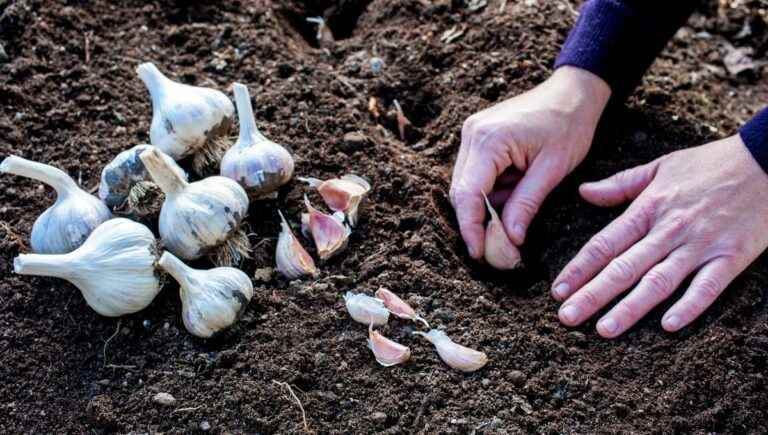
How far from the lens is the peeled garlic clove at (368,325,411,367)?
5.82ft

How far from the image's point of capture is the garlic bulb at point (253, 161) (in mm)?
1962

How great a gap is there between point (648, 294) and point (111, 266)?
1.22 metres

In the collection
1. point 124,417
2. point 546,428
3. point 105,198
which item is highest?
point 105,198

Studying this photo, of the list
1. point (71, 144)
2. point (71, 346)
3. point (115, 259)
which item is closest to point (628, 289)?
point (115, 259)

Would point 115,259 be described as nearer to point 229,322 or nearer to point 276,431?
point 229,322

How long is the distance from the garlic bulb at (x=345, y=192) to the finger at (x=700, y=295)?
0.79 m

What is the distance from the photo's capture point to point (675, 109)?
7.87ft

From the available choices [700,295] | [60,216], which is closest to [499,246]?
[700,295]

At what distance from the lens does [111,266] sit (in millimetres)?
1745

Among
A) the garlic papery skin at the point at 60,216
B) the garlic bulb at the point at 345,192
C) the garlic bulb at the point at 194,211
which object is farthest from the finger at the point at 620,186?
the garlic papery skin at the point at 60,216

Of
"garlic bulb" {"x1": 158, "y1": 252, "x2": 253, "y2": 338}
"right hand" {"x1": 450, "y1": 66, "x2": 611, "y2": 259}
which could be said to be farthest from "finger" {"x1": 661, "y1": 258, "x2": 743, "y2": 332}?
"garlic bulb" {"x1": 158, "y1": 252, "x2": 253, "y2": 338}

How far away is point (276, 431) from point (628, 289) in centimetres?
90

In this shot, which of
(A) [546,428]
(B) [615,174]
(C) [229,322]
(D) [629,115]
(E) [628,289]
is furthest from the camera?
(D) [629,115]

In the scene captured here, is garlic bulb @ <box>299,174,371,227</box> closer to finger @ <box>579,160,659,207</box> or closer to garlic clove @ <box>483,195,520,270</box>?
garlic clove @ <box>483,195,520,270</box>
